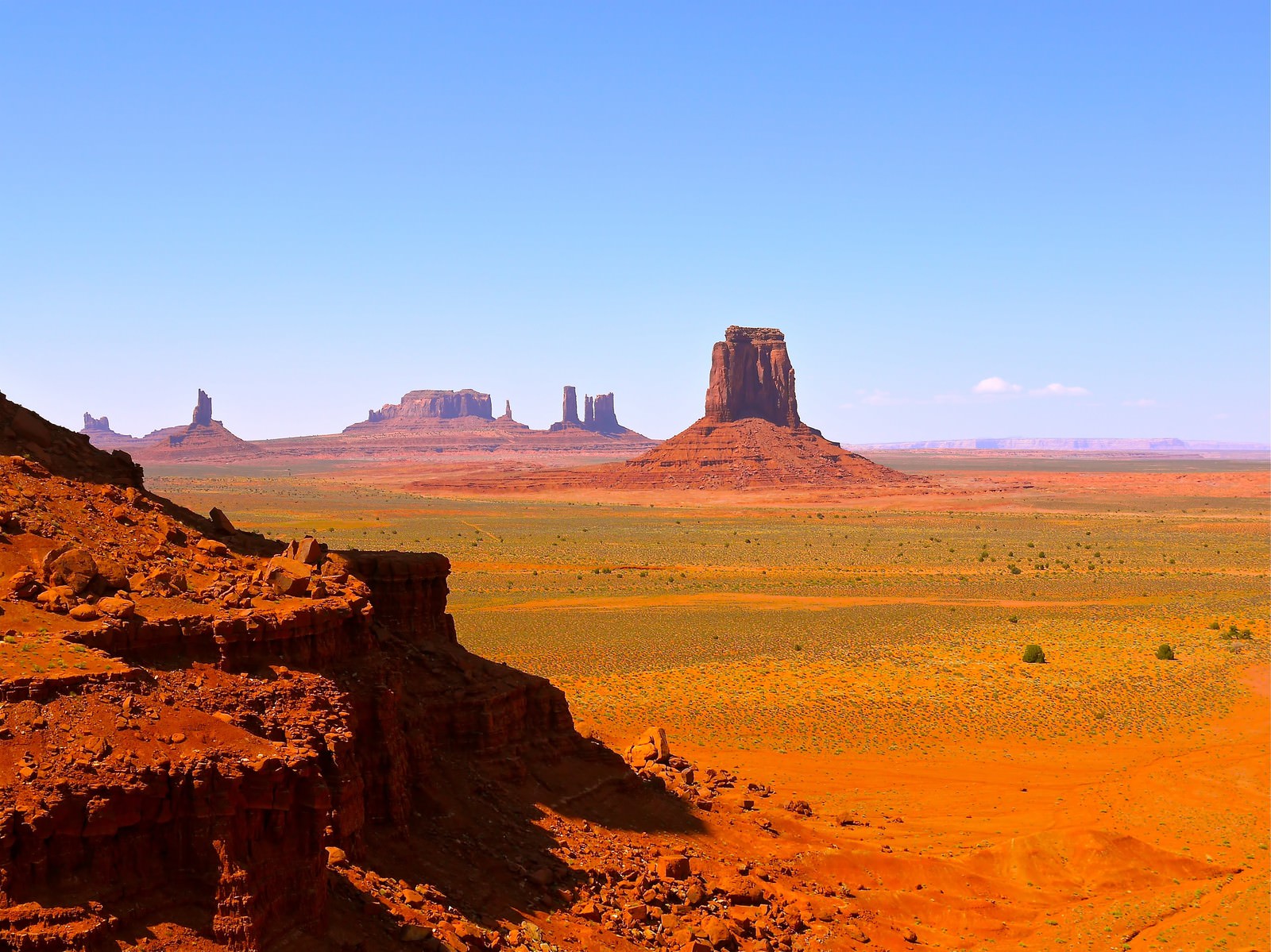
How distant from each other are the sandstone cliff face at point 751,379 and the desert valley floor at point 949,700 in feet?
292

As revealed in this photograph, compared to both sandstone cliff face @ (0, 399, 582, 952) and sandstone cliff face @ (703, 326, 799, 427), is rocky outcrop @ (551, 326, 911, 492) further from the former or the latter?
sandstone cliff face @ (0, 399, 582, 952)

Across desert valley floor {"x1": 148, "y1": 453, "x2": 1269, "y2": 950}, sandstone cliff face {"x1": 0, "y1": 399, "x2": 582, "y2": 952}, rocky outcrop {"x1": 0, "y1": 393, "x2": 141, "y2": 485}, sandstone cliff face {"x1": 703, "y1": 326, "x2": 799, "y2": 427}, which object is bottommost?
desert valley floor {"x1": 148, "y1": 453, "x2": 1269, "y2": 950}

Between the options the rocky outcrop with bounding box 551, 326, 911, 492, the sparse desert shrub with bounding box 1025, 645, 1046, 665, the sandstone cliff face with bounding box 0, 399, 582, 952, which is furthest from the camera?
the rocky outcrop with bounding box 551, 326, 911, 492

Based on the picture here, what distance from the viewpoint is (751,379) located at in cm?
18625

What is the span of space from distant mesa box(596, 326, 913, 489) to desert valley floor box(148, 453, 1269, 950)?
6943 centimetres

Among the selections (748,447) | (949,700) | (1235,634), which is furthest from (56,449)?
(748,447)

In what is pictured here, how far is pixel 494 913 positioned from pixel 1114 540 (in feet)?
296

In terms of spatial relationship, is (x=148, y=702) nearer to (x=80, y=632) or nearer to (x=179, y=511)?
(x=80, y=632)

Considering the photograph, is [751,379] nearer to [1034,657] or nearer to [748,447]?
[748,447]

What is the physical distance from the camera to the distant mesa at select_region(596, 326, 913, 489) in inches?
6590

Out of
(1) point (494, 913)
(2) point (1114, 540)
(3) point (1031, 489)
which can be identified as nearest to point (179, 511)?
(1) point (494, 913)

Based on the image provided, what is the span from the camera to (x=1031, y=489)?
570ft

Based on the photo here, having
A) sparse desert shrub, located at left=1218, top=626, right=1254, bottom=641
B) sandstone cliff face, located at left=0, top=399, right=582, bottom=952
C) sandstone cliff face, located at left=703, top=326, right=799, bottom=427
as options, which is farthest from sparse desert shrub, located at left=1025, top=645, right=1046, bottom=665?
sandstone cliff face, located at left=703, top=326, right=799, bottom=427

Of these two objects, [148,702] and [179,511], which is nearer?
[148,702]
